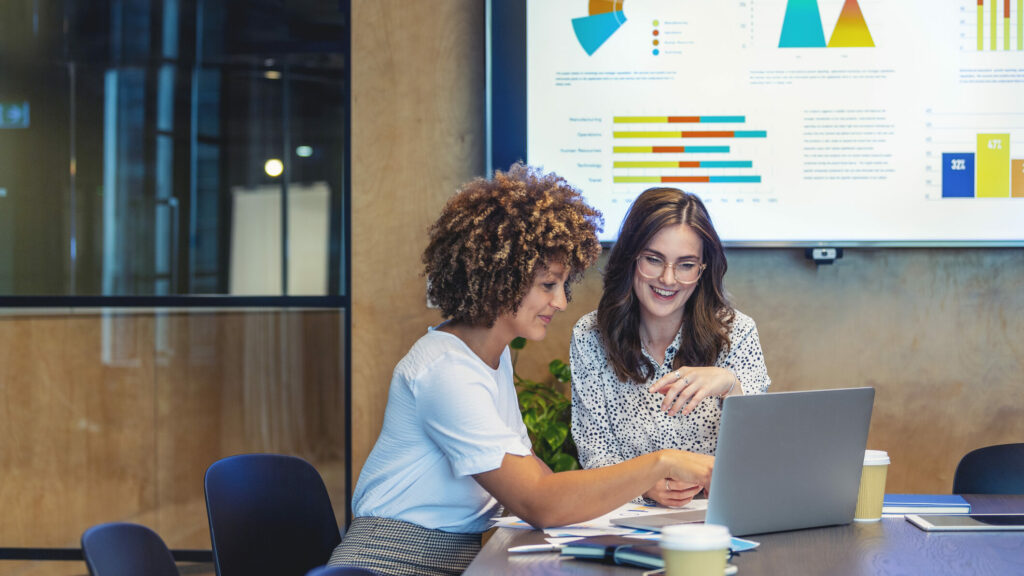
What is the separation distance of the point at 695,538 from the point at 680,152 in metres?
1.85

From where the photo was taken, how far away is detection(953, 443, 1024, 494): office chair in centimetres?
203

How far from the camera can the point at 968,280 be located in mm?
2758

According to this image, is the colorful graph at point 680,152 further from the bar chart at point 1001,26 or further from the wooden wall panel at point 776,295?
the bar chart at point 1001,26

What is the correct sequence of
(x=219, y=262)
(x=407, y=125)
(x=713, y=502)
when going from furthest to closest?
(x=219, y=262) → (x=407, y=125) → (x=713, y=502)

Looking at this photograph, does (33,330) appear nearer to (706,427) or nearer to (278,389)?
(278,389)

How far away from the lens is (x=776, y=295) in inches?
110

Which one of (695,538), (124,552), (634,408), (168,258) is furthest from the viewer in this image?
(168,258)

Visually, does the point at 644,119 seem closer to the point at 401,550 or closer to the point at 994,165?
the point at 994,165

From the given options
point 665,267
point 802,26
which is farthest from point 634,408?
point 802,26

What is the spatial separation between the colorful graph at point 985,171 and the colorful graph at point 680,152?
0.58 m

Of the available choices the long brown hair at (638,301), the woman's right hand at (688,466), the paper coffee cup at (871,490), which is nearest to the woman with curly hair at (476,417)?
the woman's right hand at (688,466)

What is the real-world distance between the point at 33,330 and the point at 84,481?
0.57 metres

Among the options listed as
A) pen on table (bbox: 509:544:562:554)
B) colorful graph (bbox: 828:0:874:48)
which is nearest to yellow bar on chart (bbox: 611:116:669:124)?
colorful graph (bbox: 828:0:874:48)

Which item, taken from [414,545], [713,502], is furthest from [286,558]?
[713,502]
